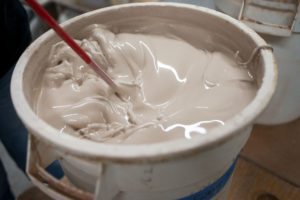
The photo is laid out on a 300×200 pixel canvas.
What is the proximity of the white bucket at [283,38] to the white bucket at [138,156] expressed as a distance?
0.90ft

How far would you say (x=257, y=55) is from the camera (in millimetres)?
590

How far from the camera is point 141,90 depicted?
646 millimetres

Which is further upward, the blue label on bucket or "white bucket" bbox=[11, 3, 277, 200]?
"white bucket" bbox=[11, 3, 277, 200]

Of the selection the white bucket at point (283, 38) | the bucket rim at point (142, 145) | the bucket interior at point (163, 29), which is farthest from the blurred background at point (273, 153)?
the bucket rim at point (142, 145)

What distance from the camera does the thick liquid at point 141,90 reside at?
1.79 ft

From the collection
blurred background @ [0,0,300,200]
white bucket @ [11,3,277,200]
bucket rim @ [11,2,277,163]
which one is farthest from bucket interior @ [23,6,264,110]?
blurred background @ [0,0,300,200]

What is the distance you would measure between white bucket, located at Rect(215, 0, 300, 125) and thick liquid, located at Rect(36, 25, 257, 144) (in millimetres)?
209

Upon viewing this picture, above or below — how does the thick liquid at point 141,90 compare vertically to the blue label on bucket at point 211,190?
above

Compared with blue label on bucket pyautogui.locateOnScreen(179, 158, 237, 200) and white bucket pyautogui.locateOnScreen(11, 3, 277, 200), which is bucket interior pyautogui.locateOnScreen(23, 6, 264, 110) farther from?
blue label on bucket pyautogui.locateOnScreen(179, 158, 237, 200)

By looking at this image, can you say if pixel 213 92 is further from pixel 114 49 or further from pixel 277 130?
pixel 277 130

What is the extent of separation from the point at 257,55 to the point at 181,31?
0.25 m

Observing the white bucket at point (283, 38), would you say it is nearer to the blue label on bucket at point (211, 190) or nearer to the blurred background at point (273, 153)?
the blurred background at point (273, 153)

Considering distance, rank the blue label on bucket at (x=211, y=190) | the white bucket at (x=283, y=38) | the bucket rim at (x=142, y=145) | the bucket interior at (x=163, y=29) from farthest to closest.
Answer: the white bucket at (x=283, y=38)
the bucket interior at (x=163, y=29)
the blue label on bucket at (x=211, y=190)
the bucket rim at (x=142, y=145)

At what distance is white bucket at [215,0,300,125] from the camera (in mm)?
831
